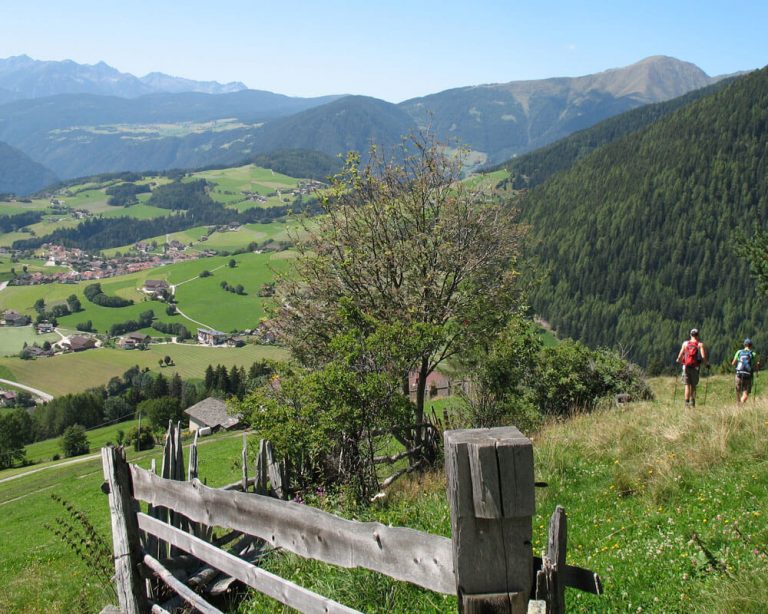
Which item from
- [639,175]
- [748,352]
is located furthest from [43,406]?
[639,175]

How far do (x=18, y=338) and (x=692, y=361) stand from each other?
528ft

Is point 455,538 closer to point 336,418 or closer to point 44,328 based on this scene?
point 336,418

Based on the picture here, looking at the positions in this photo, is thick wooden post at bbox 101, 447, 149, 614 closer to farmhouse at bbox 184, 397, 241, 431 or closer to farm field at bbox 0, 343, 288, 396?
farmhouse at bbox 184, 397, 241, 431

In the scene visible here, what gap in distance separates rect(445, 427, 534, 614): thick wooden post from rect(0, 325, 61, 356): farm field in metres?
152

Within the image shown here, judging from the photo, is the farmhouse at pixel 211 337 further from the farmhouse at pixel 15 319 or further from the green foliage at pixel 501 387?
the green foliage at pixel 501 387

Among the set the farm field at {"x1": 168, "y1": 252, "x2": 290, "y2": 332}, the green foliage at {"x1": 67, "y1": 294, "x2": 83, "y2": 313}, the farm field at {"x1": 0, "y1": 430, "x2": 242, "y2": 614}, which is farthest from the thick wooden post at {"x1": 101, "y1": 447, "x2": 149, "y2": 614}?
the green foliage at {"x1": 67, "y1": 294, "x2": 83, "y2": 313}

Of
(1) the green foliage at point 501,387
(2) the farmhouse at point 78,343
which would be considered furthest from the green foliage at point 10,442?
(1) the green foliage at point 501,387

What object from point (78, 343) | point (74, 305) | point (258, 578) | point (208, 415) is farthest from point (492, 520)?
point (74, 305)

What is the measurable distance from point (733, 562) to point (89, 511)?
22.5m

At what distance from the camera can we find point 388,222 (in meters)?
16.3

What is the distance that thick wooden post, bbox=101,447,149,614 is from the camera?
19.4 ft

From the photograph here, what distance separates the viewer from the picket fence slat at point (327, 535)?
3174 mm

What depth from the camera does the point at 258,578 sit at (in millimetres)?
4441

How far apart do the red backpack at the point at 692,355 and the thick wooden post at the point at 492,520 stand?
13391 millimetres
